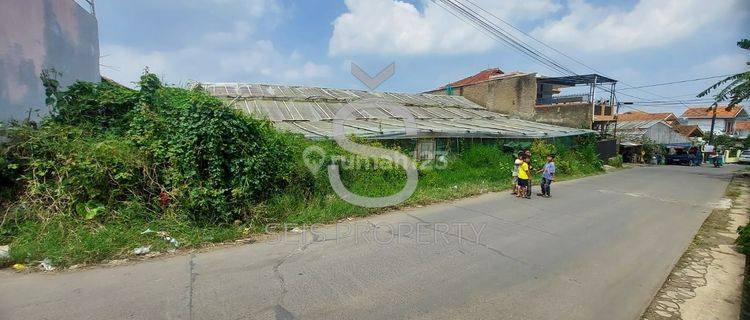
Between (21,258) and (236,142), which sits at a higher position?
(236,142)

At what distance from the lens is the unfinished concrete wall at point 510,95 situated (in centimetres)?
2175

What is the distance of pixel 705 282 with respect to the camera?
4.43 metres

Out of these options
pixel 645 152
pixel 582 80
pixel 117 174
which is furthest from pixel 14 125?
pixel 645 152

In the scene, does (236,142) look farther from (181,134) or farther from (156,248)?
(156,248)

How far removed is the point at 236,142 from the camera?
6.19 meters

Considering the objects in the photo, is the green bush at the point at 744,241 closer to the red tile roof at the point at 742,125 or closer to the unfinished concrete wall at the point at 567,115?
the unfinished concrete wall at the point at 567,115

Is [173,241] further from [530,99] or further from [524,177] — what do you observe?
[530,99]

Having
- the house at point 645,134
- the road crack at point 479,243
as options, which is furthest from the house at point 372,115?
the house at point 645,134

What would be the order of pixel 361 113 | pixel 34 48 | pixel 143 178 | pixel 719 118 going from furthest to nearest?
pixel 719 118 → pixel 361 113 → pixel 34 48 → pixel 143 178

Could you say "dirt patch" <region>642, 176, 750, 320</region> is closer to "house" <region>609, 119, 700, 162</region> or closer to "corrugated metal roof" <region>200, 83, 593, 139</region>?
"corrugated metal roof" <region>200, 83, 593, 139</region>

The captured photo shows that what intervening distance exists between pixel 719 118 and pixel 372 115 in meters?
56.7

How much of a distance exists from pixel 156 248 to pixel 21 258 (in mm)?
1468

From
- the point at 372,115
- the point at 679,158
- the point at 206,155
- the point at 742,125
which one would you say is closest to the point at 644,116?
the point at 679,158

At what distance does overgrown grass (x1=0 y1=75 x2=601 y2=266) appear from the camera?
502cm
